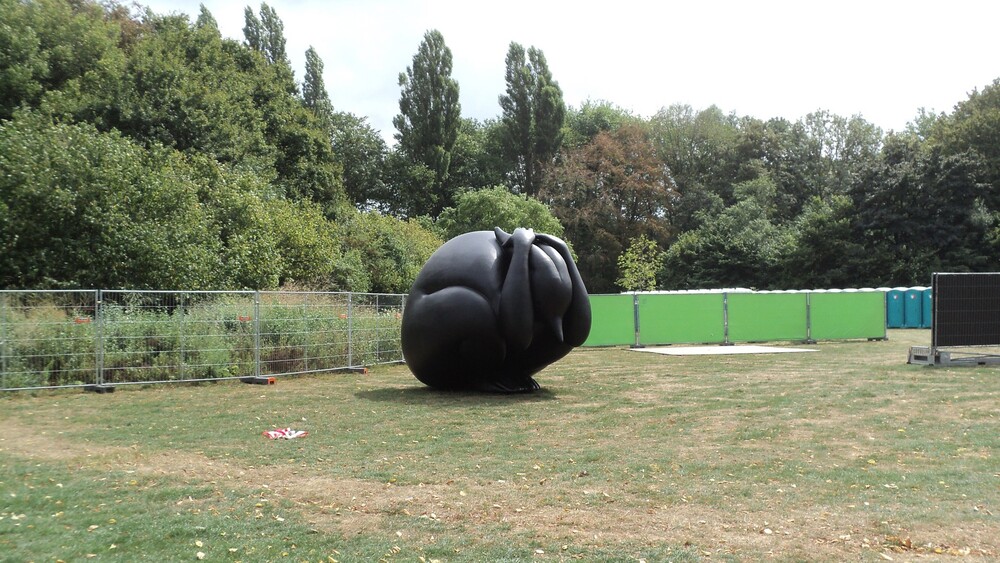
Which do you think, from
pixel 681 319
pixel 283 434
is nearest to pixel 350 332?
pixel 283 434

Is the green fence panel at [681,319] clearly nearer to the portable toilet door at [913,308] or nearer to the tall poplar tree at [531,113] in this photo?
the portable toilet door at [913,308]

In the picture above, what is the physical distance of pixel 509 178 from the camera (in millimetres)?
65000

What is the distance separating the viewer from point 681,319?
30.8 m

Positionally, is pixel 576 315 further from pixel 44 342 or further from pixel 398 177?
pixel 398 177

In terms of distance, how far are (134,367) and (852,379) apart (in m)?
15.4

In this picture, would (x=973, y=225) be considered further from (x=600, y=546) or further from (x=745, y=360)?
(x=600, y=546)

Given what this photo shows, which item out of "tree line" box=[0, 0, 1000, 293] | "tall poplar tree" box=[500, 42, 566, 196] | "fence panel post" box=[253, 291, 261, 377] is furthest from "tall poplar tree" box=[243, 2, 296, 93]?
"fence panel post" box=[253, 291, 261, 377]

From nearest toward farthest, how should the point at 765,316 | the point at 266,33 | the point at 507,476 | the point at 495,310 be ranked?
the point at 507,476 < the point at 495,310 < the point at 765,316 < the point at 266,33

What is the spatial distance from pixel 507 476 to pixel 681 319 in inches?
911

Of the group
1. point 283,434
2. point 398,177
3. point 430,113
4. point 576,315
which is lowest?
point 283,434

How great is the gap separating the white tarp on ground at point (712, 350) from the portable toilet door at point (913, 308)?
16834 millimetres

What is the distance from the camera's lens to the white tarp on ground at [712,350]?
26719 mm

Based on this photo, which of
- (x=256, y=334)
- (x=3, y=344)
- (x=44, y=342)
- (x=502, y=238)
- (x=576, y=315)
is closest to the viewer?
(x=576, y=315)

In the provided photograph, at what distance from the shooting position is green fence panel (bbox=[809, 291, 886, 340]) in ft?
105
